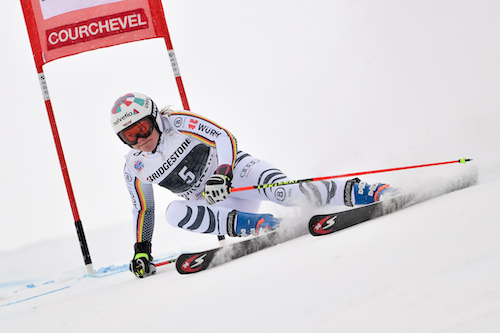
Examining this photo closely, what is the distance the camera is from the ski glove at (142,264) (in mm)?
3359

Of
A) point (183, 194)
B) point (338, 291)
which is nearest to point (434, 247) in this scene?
point (338, 291)

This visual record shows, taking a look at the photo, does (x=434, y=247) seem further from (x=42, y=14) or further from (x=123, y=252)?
(x=123, y=252)

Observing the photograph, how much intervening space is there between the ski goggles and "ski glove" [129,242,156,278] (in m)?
0.83

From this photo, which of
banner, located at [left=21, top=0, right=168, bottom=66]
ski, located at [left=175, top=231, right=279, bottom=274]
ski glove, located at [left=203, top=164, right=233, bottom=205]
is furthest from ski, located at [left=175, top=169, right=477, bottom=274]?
banner, located at [left=21, top=0, right=168, bottom=66]

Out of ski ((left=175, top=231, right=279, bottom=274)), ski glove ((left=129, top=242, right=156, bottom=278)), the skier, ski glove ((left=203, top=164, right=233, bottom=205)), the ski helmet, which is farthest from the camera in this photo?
ski glove ((left=129, top=242, right=156, bottom=278))

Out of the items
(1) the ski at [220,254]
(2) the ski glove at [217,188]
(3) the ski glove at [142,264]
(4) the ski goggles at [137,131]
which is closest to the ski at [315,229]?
(1) the ski at [220,254]

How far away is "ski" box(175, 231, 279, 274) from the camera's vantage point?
2.65m

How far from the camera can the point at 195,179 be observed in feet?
11.3

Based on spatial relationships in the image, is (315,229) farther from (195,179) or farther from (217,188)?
(195,179)

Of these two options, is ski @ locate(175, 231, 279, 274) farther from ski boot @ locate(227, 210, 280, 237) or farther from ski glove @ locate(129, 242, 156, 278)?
ski glove @ locate(129, 242, 156, 278)

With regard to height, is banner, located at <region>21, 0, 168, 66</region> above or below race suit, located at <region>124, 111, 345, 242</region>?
above

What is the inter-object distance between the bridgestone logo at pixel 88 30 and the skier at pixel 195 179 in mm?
1203

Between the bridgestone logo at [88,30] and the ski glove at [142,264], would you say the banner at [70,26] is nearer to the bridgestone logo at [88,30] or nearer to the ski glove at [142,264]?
the bridgestone logo at [88,30]

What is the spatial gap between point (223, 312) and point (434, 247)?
619mm
